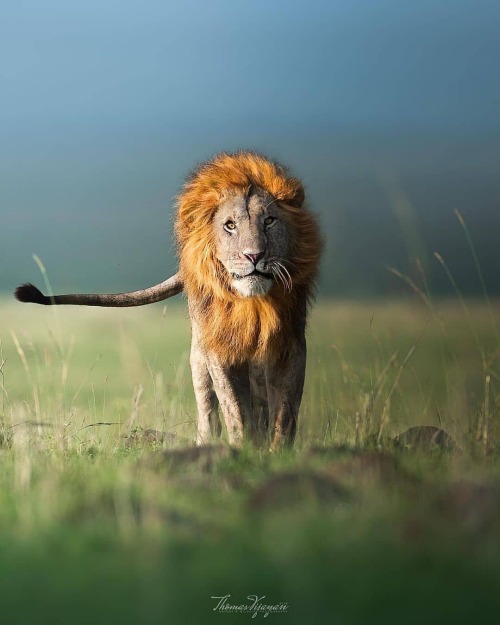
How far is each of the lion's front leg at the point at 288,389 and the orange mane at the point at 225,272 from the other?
11 cm

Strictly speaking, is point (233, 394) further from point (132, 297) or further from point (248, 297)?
point (132, 297)

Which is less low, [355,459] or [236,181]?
[236,181]

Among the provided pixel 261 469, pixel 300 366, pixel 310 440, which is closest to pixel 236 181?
pixel 300 366

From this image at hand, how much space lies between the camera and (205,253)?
8.05 meters

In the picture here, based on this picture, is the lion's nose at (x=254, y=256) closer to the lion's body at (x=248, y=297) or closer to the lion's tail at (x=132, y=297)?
the lion's body at (x=248, y=297)

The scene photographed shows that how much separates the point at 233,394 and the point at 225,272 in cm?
94

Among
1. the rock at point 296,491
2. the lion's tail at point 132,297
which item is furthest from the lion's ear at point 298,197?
the rock at point 296,491

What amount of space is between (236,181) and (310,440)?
2.03 m

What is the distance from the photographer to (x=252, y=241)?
770 centimetres

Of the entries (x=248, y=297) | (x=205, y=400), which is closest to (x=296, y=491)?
(x=248, y=297)

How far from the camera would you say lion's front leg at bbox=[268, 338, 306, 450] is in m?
8.09

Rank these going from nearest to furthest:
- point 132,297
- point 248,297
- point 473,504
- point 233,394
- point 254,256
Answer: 1. point 473,504
2. point 254,256
3. point 248,297
4. point 233,394
5. point 132,297

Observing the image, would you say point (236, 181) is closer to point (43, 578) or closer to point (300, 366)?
point (300, 366)

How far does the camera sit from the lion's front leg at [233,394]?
8.13m
